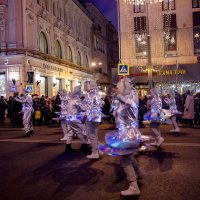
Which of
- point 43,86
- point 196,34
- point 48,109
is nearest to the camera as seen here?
point 48,109

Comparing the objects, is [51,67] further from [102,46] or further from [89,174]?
[89,174]

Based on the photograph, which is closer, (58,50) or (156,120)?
(156,120)

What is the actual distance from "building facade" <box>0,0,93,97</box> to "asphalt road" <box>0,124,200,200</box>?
1317 centimetres

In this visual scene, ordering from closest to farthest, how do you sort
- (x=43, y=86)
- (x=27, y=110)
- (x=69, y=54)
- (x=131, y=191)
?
(x=131, y=191), (x=27, y=110), (x=43, y=86), (x=69, y=54)

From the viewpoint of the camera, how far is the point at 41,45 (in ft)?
99.7

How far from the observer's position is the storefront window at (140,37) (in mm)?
26281

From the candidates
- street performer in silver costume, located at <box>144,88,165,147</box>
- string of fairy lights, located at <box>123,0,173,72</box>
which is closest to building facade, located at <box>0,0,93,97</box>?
string of fairy lights, located at <box>123,0,173,72</box>

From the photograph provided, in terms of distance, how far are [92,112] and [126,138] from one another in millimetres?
3069

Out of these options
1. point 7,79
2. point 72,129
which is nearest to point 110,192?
point 72,129

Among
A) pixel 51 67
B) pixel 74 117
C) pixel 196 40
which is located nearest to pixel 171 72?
pixel 196 40

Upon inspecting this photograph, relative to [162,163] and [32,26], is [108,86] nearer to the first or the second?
[32,26]

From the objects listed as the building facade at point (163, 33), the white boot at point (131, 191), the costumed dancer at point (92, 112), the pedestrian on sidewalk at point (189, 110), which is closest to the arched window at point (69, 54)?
the building facade at point (163, 33)

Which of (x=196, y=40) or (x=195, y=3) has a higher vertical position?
(x=195, y=3)

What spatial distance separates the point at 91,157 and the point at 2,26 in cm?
2165
